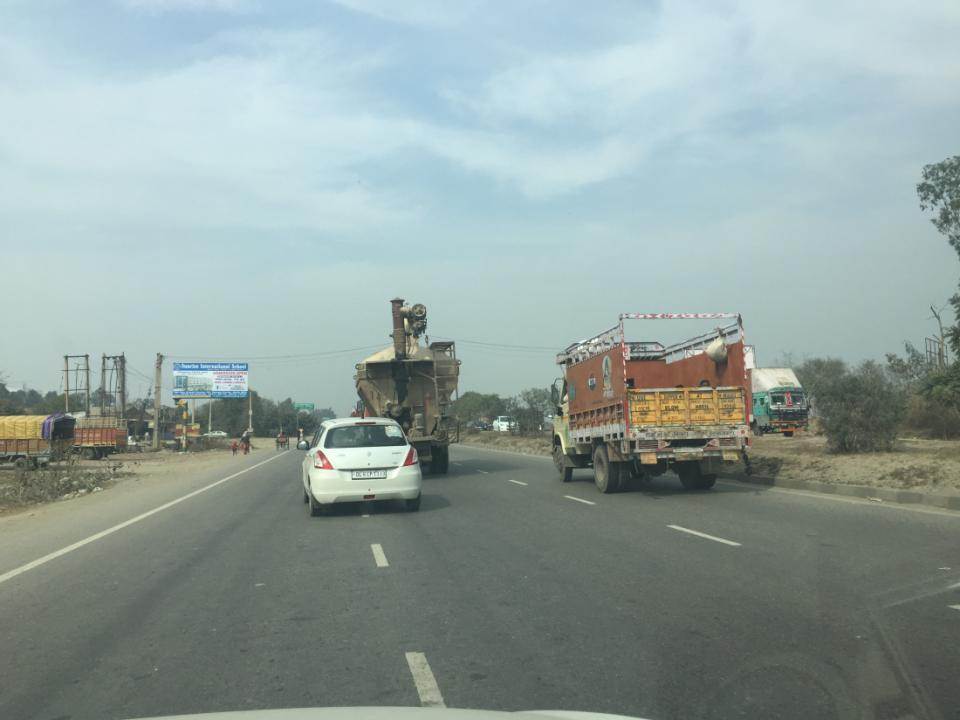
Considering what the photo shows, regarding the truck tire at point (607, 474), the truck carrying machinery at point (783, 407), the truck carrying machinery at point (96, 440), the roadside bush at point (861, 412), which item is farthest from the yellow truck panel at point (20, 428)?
the roadside bush at point (861, 412)

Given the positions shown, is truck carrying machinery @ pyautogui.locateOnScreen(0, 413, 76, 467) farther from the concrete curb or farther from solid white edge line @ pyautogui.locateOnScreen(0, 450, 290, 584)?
the concrete curb

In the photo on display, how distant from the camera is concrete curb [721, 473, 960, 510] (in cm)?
1338

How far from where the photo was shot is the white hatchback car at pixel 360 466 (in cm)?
1359

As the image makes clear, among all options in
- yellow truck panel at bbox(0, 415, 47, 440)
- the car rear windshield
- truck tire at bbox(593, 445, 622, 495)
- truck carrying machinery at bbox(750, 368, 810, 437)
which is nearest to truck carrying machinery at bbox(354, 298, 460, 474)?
truck tire at bbox(593, 445, 622, 495)

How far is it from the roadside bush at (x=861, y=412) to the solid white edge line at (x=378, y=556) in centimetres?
1412

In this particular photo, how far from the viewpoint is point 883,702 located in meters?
4.65

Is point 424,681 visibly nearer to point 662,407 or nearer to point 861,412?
point 662,407

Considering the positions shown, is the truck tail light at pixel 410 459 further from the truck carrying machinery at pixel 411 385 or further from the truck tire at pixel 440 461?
the truck tire at pixel 440 461

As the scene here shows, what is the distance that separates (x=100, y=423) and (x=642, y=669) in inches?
2109

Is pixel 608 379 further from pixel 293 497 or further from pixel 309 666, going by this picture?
pixel 309 666

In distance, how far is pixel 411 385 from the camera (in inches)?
954

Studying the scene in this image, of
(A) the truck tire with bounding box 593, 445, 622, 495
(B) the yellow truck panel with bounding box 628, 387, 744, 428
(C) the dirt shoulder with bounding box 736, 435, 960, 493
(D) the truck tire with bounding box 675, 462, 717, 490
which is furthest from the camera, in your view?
(D) the truck tire with bounding box 675, 462, 717, 490

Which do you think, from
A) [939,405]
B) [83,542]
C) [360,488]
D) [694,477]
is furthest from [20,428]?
[939,405]

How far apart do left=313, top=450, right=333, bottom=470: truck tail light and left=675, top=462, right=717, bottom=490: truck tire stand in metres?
7.84
